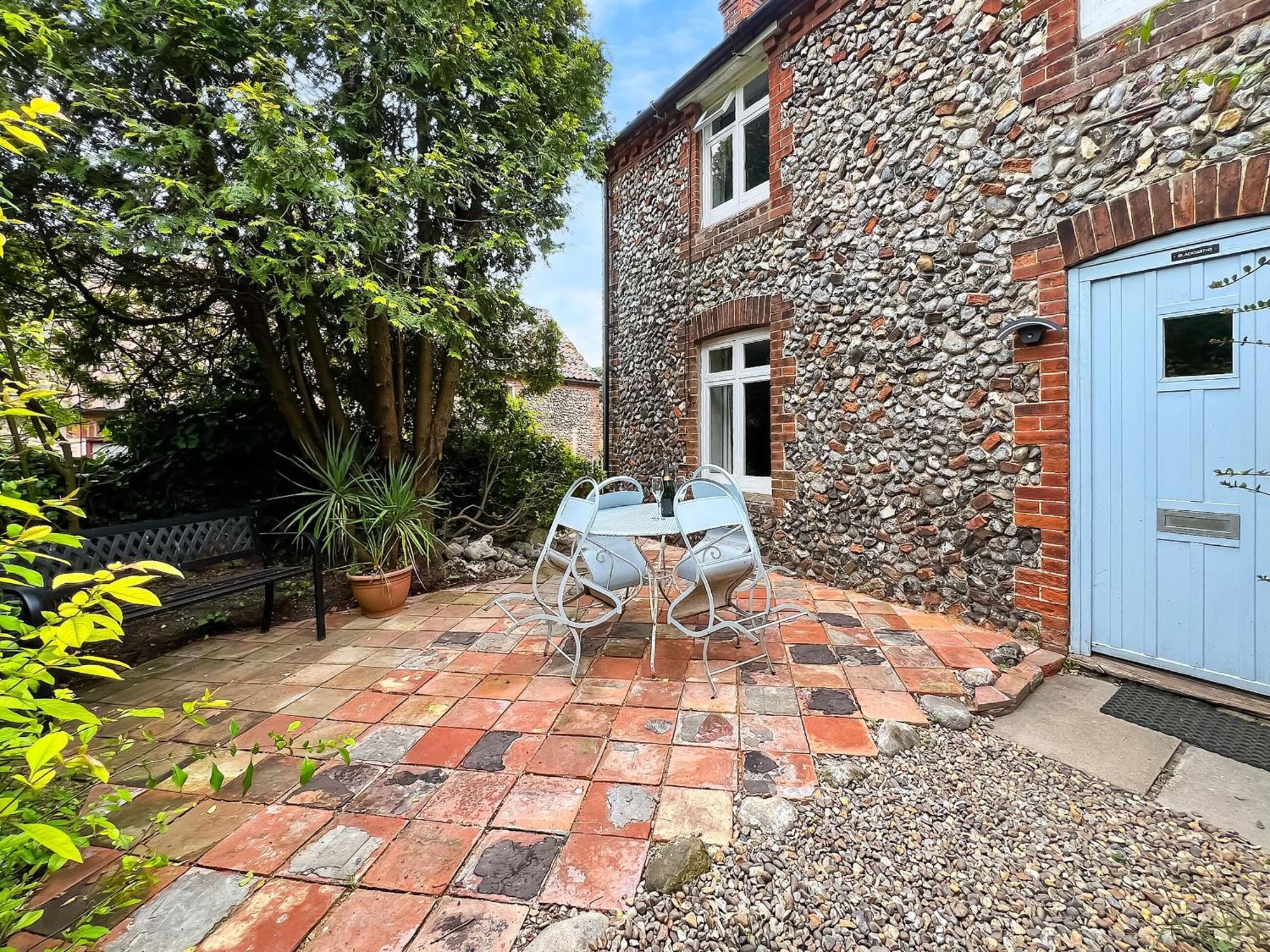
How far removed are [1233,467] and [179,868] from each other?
456cm

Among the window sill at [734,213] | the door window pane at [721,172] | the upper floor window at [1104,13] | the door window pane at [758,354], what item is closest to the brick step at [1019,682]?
the door window pane at [758,354]

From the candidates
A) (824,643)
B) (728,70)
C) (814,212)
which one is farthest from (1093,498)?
(728,70)

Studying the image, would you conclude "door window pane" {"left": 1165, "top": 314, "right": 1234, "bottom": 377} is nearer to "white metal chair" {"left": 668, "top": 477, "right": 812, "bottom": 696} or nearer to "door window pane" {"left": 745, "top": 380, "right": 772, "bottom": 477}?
"white metal chair" {"left": 668, "top": 477, "right": 812, "bottom": 696}

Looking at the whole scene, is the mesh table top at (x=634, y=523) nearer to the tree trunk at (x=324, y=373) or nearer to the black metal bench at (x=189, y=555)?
the black metal bench at (x=189, y=555)

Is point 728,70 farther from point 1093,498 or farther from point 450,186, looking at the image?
point 1093,498

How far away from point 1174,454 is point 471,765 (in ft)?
12.1

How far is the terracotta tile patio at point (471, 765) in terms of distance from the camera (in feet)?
5.01

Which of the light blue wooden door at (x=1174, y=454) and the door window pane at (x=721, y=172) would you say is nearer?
the light blue wooden door at (x=1174, y=454)

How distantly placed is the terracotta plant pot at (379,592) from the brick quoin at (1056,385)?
428 centimetres

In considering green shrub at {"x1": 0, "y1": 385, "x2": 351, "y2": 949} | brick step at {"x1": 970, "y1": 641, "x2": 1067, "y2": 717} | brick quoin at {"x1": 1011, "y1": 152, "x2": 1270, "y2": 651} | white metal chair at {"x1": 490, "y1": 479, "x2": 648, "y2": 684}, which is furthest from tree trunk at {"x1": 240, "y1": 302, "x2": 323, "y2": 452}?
brick quoin at {"x1": 1011, "y1": 152, "x2": 1270, "y2": 651}

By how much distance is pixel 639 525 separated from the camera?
3.12m

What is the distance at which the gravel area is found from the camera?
4.71 ft

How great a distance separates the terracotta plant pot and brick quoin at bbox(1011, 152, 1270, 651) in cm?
428

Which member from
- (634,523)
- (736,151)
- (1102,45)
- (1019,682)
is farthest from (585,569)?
(736,151)
